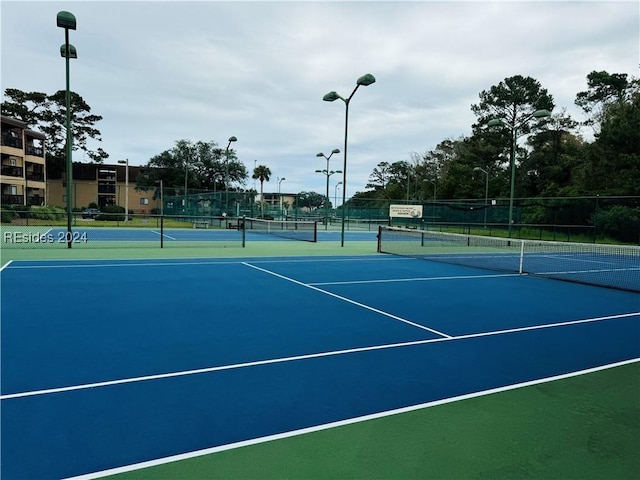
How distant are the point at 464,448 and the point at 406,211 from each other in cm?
3526

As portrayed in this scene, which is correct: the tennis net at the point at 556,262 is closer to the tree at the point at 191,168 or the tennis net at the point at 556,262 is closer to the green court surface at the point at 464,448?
the green court surface at the point at 464,448

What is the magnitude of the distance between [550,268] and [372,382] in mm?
12617

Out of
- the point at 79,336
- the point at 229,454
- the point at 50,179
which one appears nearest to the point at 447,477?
the point at 229,454

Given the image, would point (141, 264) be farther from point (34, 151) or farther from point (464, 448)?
point (34, 151)

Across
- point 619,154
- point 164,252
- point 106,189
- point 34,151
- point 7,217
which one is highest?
point 34,151

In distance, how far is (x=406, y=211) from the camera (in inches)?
1484

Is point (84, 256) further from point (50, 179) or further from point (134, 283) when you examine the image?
point (50, 179)

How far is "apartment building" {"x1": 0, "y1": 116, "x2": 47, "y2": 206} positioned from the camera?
161 ft

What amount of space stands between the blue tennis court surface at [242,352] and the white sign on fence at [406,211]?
1063 inches

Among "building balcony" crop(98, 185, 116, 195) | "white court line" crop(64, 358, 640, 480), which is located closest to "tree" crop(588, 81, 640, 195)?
"white court line" crop(64, 358, 640, 480)

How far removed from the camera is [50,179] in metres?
68.2

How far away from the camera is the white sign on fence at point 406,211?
37.3m

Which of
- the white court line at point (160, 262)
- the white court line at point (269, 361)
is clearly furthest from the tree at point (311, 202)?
the white court line at point (269, 361)

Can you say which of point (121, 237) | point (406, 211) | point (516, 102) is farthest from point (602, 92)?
point (121, 237)
